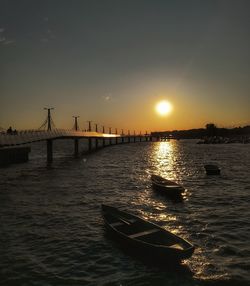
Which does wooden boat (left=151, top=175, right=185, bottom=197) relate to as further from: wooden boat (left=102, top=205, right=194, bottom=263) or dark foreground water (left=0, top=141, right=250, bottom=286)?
wooden boat (left=102, top=205, right=194, bottom=263)

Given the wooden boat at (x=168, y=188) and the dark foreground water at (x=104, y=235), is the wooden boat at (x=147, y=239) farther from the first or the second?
the wooden boat at (x=168, y=188)

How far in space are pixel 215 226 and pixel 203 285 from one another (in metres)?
11.0

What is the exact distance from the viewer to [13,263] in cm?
2031

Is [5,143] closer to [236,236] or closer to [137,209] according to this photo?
[137,209]

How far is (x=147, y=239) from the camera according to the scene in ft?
69.2

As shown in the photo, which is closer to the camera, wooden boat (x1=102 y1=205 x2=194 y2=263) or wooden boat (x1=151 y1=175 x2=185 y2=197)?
wooden boat (x1=102 y1=205 x2=194 y2=263)

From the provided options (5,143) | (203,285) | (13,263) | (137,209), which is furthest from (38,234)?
(5,143)

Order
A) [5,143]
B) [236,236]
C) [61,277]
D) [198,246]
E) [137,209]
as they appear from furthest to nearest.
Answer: [5,143] < [137,209] < [236,236] < [198,246] < [61,277]

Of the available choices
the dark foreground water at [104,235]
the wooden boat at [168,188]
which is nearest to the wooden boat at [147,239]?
the dark foreground water at [104,235]

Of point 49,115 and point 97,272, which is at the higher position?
point 49,115

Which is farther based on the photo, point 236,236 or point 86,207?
point 86,207

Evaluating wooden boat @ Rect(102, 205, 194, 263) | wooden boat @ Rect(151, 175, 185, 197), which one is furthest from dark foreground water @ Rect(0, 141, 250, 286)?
wooden boat @ Rect(151, 175, 185, 197)

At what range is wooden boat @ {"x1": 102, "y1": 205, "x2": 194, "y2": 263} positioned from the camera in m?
18.6

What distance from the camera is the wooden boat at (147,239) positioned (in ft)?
60.9
